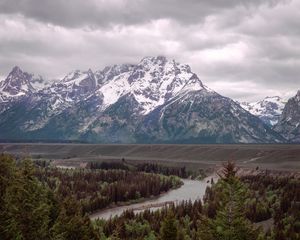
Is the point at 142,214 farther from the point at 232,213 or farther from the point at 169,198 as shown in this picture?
the point at 232,213

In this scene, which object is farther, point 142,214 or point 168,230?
point 142,214

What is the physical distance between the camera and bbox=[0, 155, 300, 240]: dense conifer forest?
1259 inches

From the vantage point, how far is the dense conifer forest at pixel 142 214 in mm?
31969

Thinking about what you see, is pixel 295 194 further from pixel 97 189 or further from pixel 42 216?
pixel 42 216

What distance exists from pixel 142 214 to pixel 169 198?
4617 centimetres

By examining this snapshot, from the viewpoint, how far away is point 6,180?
49406 mm

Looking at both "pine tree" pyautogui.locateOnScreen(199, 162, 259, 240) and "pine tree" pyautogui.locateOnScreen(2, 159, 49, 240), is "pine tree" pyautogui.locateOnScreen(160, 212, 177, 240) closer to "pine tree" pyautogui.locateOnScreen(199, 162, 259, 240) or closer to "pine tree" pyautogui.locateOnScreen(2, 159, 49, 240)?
"pine tree" pyautogui.locateOnScreen(199, 162, 259, 240)

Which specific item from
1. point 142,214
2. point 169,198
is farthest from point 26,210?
point 169,198

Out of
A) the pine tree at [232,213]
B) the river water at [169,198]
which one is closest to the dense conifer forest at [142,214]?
the pine tree at [232,213]

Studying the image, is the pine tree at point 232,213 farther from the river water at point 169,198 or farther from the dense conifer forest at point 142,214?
the river water at point 169,198

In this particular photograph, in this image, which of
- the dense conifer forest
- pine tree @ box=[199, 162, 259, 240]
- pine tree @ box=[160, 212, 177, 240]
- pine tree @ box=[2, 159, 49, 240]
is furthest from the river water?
pine tree @ box=[199, 162, 259, 240]

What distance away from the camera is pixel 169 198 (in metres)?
154

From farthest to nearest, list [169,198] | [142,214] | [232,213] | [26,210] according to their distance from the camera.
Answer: [169,198]
[142,214]
[26,210]
[232,213]

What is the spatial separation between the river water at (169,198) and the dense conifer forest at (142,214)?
349cm
